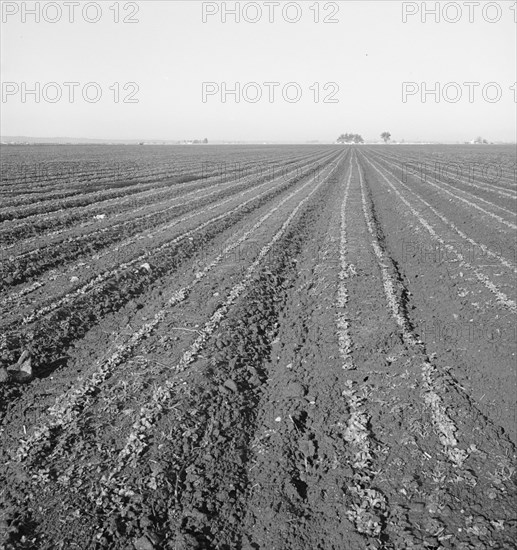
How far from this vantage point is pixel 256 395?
5.59m

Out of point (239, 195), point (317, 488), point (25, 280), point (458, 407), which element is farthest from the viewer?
point (239, 195)

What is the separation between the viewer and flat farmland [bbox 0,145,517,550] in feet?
12.2

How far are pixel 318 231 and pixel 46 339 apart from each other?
31.7 feet

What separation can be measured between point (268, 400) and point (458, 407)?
205 centimetres

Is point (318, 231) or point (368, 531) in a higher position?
point (318, 231)

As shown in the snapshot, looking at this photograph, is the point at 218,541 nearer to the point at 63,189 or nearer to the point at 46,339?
the point at 46,339

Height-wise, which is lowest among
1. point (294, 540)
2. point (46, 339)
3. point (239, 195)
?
point (294, 540)

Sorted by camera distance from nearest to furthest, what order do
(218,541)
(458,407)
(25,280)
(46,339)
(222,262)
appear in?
(218,541)
(458,407)
(46,339)
(25,280)
(222,262)

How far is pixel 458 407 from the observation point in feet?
16.9

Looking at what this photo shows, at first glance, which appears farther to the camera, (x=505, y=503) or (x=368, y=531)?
(x=505, y=503)

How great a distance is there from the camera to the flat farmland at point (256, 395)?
12.2ft

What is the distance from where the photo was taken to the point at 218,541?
3549 millimetres

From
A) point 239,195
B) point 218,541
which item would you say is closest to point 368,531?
point 218,541

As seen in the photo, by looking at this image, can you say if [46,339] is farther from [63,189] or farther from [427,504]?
[63,189]
